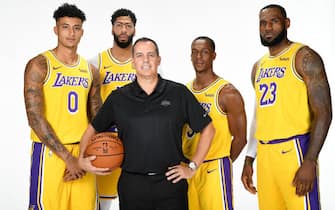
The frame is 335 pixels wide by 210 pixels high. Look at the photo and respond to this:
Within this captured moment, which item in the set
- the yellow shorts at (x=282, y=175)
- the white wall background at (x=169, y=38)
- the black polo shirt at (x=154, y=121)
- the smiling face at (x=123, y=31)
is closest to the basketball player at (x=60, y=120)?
the smiling face at (x=123, y=31)

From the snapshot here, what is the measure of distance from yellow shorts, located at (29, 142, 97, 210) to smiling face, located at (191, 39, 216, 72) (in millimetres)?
1181

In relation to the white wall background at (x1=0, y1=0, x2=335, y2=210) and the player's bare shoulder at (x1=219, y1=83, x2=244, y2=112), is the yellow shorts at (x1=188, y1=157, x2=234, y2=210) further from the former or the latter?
the white wall background at (x1=0, y1=0, x2=335, y2=210)

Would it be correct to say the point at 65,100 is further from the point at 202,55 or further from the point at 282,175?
the point at 282,175

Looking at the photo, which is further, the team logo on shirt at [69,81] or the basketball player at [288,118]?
the team logo on shirt at [69,81]

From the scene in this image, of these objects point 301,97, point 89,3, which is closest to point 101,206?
point 301,97

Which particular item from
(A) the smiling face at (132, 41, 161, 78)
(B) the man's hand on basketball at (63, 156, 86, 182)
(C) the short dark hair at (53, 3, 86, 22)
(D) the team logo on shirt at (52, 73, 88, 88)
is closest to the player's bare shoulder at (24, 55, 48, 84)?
(D) the team logo on shirt at (52, 73, 88, 88)

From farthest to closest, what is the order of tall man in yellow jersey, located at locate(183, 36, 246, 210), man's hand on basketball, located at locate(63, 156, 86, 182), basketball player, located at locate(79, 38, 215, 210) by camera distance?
tall man in yellow jersey, located at locate(183, 36, 246, 210) → man's hand on basketball, located at locate(63, 156, 86, 182) → basketball player, located at locate(79, 38, 215, 210)

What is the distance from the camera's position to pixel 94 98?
4207mm

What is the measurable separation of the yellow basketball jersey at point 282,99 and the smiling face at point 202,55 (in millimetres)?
547

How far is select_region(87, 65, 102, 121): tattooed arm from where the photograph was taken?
13.7 ft

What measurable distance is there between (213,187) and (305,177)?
788 mm

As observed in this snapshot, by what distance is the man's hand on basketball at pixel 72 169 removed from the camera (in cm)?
384

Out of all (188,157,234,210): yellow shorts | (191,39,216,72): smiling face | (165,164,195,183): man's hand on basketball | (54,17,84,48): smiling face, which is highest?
(54,17,84,48): smiling face

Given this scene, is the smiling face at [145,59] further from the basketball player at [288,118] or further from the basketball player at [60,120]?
the basketball player at [288,118]
